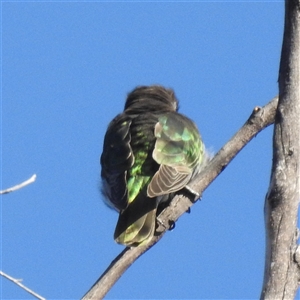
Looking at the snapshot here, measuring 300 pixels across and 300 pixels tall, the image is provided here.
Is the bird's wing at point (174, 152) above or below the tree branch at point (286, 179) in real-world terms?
above

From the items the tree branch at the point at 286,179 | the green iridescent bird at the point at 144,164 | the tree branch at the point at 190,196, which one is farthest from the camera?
the green iridescent bird at the point at 144,164

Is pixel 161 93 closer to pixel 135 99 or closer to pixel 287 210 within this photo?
pixel 135 99

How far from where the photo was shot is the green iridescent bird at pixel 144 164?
19.0 feet

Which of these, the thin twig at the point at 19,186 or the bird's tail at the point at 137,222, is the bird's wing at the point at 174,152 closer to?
the bird's tail at the point at 137,222

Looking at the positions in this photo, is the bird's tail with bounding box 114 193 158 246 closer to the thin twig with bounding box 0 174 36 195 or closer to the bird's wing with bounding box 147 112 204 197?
the bird's wing with bounding box 147 112 204 197

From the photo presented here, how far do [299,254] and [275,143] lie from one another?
552mm

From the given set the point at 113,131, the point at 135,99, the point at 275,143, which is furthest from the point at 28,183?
the point at 135,99

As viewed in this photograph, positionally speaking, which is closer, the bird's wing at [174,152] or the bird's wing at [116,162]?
the bird's wing at [174,152]

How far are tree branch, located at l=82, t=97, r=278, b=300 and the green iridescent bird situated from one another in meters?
0.15

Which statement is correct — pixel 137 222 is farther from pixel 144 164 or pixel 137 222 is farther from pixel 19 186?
pixel 19 186

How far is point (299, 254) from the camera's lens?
3588 mm

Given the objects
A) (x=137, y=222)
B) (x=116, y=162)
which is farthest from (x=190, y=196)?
(x=116, y=162)

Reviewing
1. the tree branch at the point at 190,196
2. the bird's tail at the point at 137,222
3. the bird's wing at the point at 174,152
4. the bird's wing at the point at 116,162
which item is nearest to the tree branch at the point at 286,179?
the tree branch at the point at 190,196

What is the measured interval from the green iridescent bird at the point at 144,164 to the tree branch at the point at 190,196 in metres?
0.15
